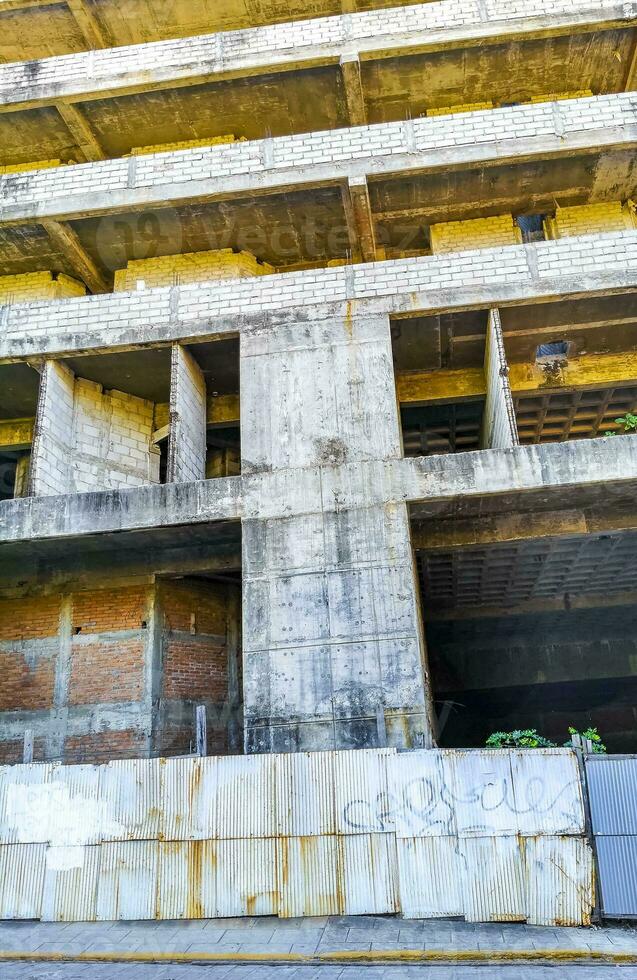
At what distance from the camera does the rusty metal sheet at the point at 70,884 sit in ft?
23.0

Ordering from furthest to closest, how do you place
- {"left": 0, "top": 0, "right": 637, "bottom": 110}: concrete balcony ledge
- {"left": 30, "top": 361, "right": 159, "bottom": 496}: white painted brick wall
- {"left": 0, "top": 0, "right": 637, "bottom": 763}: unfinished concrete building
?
{"left": 0, "top": 0, "right": 637, "bottom": 110}: concrete balcony ledge → {"left": 30, "top": 361, "right": 159, "bottom": 496}: white painted brick wall → {"left": 0, "top": 0, "right": 637, "bottom": 763}: unfinished concrete building

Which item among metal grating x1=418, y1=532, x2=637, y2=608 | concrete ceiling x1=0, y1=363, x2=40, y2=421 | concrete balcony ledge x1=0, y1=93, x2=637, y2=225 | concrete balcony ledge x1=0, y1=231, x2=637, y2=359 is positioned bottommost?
metal grating x1=418, y1=532, x2=637, y2=608

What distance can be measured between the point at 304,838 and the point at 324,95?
13.1 meters

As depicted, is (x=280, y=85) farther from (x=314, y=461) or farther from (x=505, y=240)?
(x=314, y=461)

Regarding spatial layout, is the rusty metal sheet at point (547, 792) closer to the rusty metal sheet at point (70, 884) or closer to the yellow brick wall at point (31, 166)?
the rusty metal sheet at point (70, 884)

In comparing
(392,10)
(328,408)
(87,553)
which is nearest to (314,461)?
(328,408)

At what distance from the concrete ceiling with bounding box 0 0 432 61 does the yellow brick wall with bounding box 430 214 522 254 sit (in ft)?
16.1

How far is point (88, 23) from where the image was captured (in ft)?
45.6

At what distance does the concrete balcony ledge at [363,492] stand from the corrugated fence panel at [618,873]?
15.7 feet

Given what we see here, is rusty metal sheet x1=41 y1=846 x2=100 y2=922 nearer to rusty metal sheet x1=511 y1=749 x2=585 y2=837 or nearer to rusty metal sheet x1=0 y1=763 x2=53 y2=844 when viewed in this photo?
rusty metal sheet x1=0 y1=763 x2=53 y2=844

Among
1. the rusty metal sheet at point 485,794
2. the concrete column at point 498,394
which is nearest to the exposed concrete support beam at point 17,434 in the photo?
the concrete column at point 498,394

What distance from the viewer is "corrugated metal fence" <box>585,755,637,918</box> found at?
253 inches

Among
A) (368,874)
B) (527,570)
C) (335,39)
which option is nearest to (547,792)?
(368,874)

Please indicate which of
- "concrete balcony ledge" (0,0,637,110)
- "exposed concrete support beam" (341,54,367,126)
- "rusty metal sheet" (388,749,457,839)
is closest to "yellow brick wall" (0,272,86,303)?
"concrete balcony ledge" (0,0,637,110)
